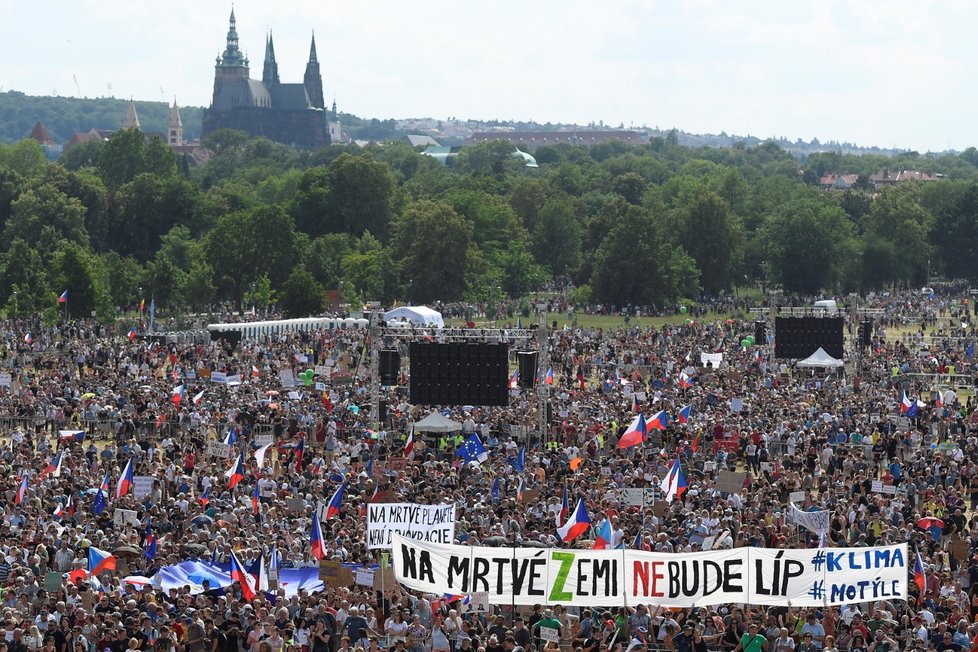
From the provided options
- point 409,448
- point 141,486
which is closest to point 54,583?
point 141,486

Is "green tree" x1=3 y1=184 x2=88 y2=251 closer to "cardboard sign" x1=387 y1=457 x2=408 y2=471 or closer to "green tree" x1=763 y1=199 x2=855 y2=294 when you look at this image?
"green tree" x1=763 y1=199 x2=855 y2=294

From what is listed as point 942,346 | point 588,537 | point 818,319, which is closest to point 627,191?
point 942,346

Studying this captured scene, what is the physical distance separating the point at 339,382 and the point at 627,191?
103 m

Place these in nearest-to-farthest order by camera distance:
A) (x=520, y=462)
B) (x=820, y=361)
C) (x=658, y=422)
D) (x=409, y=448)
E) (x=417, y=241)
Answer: (x=520, y=462) → (x=409, y=448) → (x=658, y=422) → (x=820, y=361) → (x=417, y=241)

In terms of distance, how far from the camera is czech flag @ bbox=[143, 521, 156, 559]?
26.3 meters

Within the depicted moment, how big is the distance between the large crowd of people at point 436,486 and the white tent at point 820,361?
2.10 feet

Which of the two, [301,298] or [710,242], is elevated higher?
[710,242]

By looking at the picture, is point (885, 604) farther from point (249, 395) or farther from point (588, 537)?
point (249, 395)

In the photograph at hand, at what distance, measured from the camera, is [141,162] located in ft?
467

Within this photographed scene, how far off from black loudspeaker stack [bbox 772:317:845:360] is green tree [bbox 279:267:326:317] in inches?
1251

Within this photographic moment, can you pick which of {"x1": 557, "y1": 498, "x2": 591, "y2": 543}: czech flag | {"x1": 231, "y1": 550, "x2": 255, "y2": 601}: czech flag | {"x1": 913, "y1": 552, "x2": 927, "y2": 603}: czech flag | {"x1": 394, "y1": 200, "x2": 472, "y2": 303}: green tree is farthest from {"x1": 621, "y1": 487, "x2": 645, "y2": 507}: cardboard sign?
{"x1": 394, "y1": 200, "x2": 472, "y2": 303}: green tree

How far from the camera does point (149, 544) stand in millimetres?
26703

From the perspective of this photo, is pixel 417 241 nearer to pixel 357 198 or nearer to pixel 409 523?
pixel 357 198

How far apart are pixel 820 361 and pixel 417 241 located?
45.2 meters
